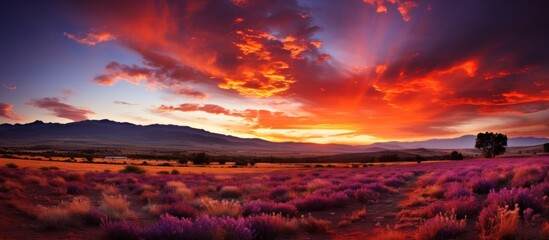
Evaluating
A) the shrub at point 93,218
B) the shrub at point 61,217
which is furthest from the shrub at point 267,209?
the shrub at point 61,217

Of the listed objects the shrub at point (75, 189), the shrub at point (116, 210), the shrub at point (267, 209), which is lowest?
the shrub at point (75, 189)

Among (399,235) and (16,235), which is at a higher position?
(399,235)

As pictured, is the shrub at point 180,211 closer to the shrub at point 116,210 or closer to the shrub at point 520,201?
the shrub at point 116,210

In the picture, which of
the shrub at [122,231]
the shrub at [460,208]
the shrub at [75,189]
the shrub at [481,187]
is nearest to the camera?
the shrub at [122,231]

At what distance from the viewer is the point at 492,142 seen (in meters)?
92.9

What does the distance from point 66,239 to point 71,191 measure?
464 inches

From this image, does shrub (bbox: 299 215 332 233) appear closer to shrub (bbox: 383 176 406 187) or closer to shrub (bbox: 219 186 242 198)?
shrub (bbox: 219 186 242 198)

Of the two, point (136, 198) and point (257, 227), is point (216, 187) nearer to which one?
point (136, 198)

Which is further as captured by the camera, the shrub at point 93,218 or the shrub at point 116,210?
the shrub at point 116,210

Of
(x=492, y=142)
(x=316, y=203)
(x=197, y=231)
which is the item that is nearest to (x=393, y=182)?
(x=316, y=203)

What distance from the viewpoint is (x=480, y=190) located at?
1452 centimetres

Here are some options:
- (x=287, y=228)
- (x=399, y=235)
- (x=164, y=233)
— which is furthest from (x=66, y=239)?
(x=399, y=235)

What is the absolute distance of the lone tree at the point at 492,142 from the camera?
92438 millimetres

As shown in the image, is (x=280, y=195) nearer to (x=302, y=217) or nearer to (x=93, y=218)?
(x=302, y=217)
